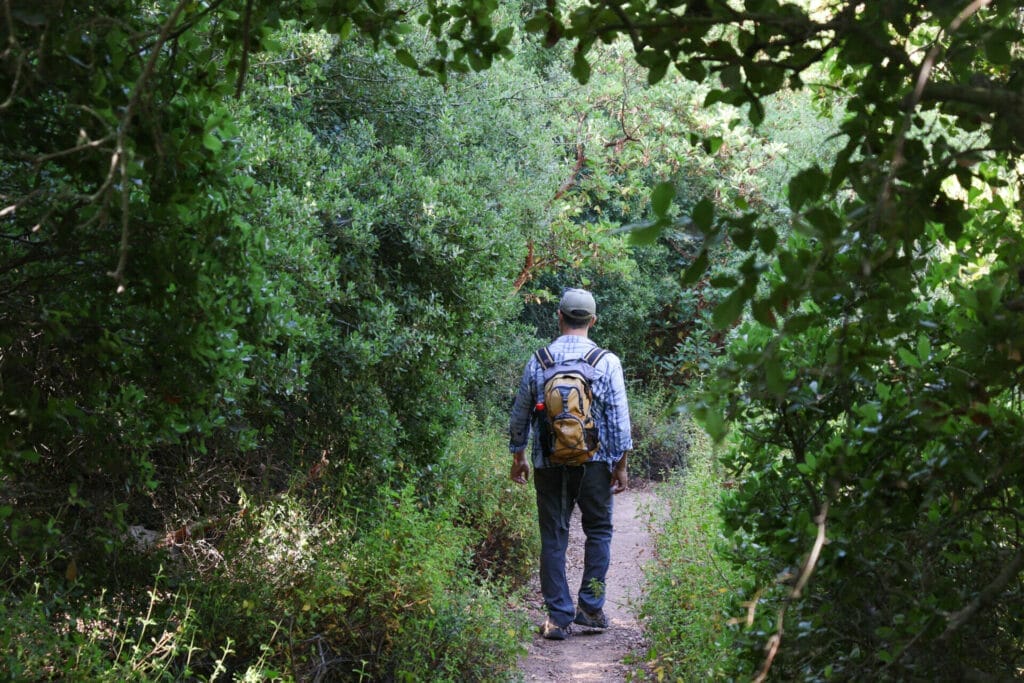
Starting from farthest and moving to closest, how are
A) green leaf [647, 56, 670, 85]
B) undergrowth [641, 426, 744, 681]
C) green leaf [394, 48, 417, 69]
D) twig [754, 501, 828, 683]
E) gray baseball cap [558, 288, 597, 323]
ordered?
gray baseball cap [558, 288, 597, 323], undergrowth [641, 426, 744, 681], green leaf [394, 48, 417, 69], green leaf [647, 56, 670, 85], twig [754, 501, 828, 683]

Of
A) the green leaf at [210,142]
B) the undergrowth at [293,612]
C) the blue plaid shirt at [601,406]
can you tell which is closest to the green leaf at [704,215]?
the green leaf at [210,142]

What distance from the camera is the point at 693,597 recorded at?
→ 5.57 metres

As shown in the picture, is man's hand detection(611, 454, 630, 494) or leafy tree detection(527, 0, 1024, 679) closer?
leafy tree detection(527, 0, 1024, 679)

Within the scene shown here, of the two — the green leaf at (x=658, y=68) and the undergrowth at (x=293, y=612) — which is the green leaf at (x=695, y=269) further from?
the undergrowth at (x=293, y=612)

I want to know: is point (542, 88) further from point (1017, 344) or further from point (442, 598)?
point (1017, 344)

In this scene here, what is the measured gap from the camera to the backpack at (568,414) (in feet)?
22.1

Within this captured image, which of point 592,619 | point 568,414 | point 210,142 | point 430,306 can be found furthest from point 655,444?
point 210,142

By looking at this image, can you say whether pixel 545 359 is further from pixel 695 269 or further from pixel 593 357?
pixel 695 269

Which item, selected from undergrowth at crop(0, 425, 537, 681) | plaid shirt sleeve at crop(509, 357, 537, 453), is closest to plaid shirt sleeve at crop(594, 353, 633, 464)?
plaid shirt sleeve at crop(509, 357, 537, 453)

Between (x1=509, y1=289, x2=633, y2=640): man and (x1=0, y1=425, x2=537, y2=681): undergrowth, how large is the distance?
3.38 feet

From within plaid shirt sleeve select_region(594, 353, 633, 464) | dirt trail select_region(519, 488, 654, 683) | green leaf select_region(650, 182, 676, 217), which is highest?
green leaf select_region(650, 182, 676, 217)

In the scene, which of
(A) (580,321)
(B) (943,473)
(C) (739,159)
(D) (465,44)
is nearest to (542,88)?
(C) (739,159)

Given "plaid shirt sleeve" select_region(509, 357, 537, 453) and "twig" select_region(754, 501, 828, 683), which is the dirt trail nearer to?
"plaid shirt sleeve" select_region(509, 357, 537, 453)

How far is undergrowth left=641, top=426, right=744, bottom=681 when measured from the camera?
15.8 ft
